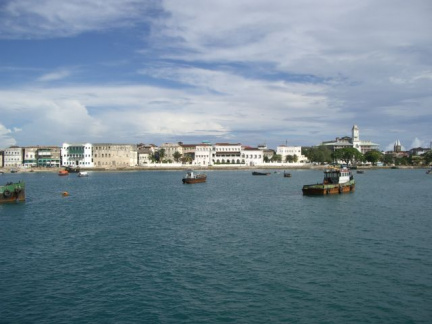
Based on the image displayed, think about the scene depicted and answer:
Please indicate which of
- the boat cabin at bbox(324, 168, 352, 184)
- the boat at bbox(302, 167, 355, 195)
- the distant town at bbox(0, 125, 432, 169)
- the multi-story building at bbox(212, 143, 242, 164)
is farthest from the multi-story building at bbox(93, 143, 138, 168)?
the boat at bbox(302, 167, 355, 195)

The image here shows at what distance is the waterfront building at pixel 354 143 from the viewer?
7165 inches

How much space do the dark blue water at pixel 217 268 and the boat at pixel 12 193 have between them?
968cm

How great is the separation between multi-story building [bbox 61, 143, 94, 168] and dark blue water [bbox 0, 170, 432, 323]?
10478 centimetres

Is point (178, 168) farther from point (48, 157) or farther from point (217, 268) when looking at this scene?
point (217, 268)

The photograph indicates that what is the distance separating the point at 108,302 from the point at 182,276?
3359mm

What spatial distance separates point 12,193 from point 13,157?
110m

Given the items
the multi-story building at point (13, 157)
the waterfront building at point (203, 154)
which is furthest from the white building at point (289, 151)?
the multi-story building at point (13, 157)

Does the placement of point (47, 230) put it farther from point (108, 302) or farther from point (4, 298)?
point (108, 302)

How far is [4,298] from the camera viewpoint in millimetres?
14406

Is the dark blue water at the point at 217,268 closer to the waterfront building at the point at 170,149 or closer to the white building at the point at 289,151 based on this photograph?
the waterfront building at the point at 170,149

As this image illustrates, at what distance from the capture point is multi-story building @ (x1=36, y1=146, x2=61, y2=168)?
455 ft

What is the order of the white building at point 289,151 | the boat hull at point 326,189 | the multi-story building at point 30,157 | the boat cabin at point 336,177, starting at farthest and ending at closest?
the white building at point 289,151 < the multi-story building at point 30,157 < the boat cabin at point 336,177 < the boat hull at point 326,189

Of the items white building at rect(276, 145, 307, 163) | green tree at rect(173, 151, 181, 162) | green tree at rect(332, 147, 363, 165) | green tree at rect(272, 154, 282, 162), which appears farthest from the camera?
white building at rect(276, 145, 307, 163)

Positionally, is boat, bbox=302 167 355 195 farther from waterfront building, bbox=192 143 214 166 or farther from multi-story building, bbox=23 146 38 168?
multi-story building, bbox=23 146 38 168
